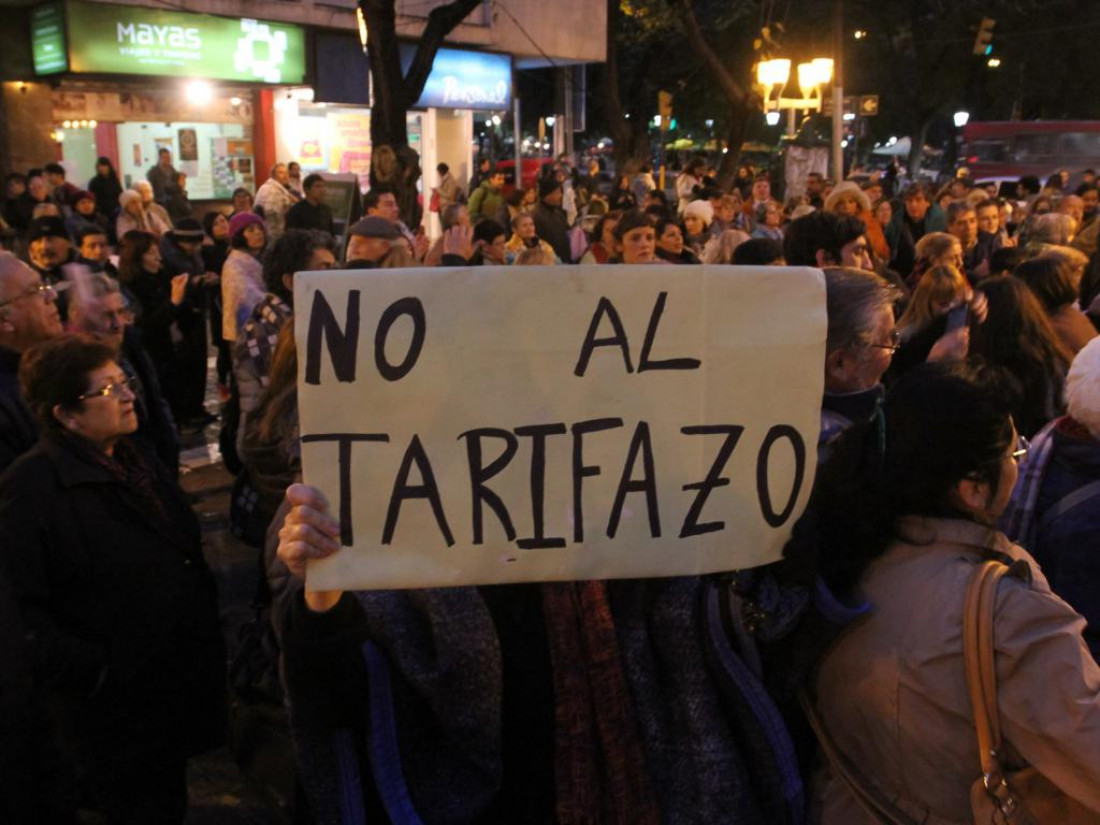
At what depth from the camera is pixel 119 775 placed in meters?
2.89

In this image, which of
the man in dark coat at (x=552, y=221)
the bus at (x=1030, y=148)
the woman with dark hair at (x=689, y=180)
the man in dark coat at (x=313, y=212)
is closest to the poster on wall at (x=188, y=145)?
the man in dark coat at (x=313, y=212)

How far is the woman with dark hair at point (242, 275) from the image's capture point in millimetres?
6993

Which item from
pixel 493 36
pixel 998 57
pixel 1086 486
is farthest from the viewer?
pixel 998 57

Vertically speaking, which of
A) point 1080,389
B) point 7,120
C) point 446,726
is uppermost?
point 7,120

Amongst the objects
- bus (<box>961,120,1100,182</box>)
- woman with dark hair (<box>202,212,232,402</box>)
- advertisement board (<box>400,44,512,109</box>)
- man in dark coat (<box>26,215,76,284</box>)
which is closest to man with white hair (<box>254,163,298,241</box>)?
woman with dark hair (<box>202,212,232,402</box>)

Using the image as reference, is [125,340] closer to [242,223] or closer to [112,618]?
[112,618]

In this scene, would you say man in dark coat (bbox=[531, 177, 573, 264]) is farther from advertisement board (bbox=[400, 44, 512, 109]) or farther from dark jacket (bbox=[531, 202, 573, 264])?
advertisement board (bbox=[400, 44, 512, 109])

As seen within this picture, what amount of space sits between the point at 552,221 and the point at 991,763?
8621 mm

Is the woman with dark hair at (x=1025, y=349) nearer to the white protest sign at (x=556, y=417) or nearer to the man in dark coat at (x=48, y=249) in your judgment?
the white protest sign at (x=556, y=417)

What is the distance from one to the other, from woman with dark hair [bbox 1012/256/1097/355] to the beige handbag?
2.95 metres

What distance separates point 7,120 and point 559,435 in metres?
14.4

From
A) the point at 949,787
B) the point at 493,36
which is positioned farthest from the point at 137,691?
the point at 493,36

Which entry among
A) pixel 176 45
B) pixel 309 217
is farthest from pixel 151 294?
pixel 176 45

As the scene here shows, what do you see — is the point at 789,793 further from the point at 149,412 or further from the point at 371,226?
the point at 371,226
